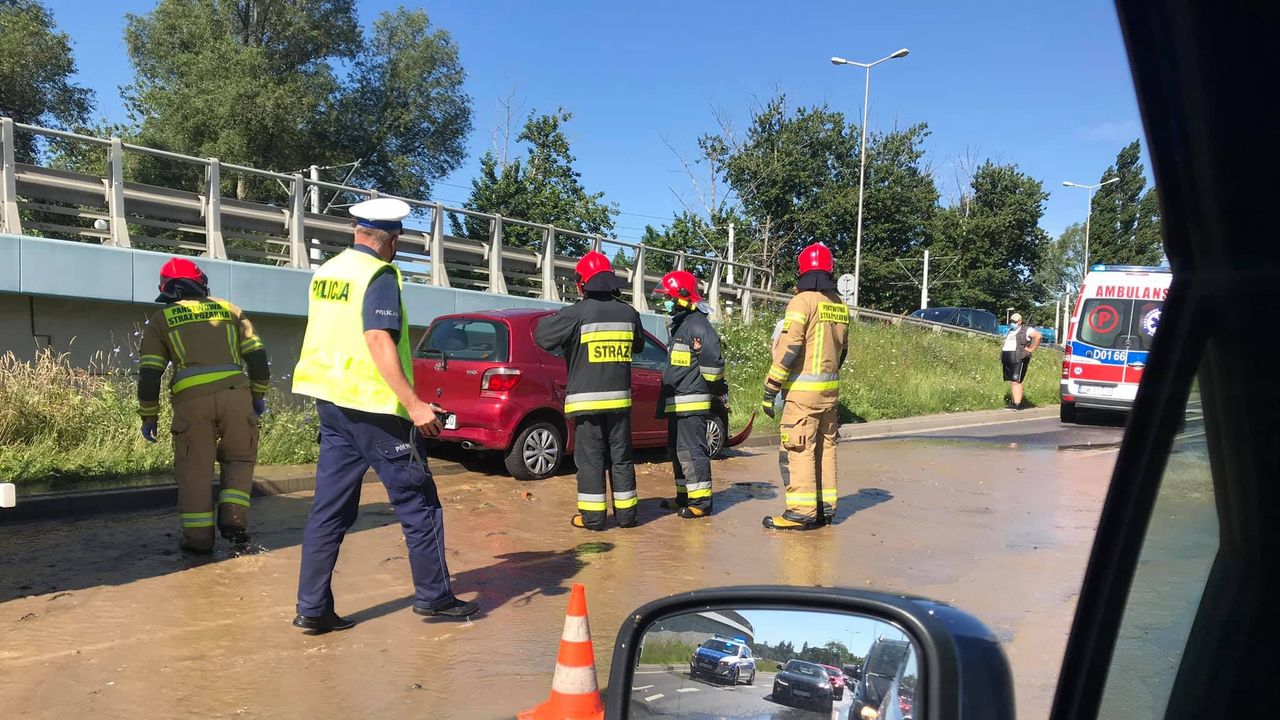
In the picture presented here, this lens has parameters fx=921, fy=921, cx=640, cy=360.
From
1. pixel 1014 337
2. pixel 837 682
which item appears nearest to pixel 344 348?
pixel 837 682

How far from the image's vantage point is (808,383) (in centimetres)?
669

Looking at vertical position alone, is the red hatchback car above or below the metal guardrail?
below

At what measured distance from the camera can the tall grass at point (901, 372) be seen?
15516 mm

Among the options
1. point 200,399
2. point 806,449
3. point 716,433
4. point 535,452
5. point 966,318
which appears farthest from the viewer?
point 966,318

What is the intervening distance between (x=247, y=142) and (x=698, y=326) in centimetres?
3150

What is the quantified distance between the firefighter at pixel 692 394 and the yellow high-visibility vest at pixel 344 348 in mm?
3139

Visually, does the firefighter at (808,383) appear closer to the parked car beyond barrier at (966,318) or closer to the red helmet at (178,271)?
the red helmet at (178,271)

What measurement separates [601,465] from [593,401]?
18.3 inches

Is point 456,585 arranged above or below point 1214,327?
below

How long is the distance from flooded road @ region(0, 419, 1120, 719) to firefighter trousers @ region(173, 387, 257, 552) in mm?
258

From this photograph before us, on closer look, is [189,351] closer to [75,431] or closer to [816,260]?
[75,431]

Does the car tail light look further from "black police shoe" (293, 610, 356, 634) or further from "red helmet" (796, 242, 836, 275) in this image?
"black police shoe" (293, 610, 356, 634)

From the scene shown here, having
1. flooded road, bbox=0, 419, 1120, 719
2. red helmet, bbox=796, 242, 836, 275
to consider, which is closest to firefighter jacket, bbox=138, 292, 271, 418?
flooded road, bbox=0, 419, 1120, 719

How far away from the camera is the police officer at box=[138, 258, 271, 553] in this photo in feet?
18.4
